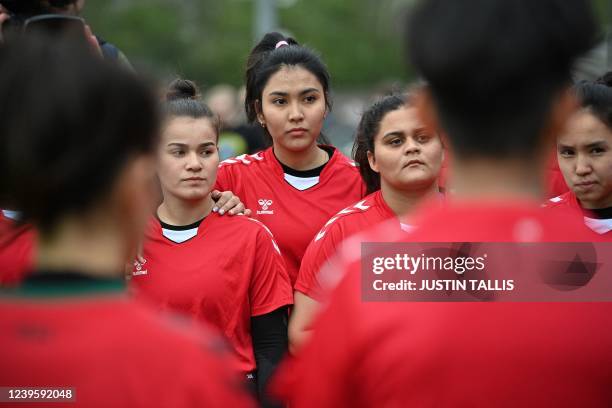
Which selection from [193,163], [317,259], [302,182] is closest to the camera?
[317,259]

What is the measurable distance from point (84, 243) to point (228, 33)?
159 feet

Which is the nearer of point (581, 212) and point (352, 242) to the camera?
point (352, 242)

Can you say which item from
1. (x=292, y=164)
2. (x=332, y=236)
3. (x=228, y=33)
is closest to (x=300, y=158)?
(x=292, y=164)

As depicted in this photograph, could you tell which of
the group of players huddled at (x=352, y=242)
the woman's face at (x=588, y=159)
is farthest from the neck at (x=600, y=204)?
the group of players huddled at (x=352, y=242)

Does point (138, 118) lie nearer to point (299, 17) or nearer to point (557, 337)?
point (557, 337)

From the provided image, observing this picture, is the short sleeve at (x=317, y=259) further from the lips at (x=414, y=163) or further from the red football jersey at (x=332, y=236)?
the lips at (x=414, y=163)

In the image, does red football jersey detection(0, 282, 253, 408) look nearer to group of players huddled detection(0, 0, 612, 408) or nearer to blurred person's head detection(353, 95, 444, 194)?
group of players huddled detection(0, 0, 612, 408)

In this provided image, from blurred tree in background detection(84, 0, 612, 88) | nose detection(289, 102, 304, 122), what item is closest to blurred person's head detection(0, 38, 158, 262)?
nose detection(289, 102, 304, 122)

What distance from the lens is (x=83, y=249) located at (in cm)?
184

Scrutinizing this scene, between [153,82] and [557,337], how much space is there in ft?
3.29

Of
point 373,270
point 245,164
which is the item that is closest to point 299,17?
point 245,164

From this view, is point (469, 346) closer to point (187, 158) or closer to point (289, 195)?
point (187, 158)

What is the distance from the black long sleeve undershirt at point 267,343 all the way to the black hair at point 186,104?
103cm

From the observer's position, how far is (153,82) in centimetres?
201
